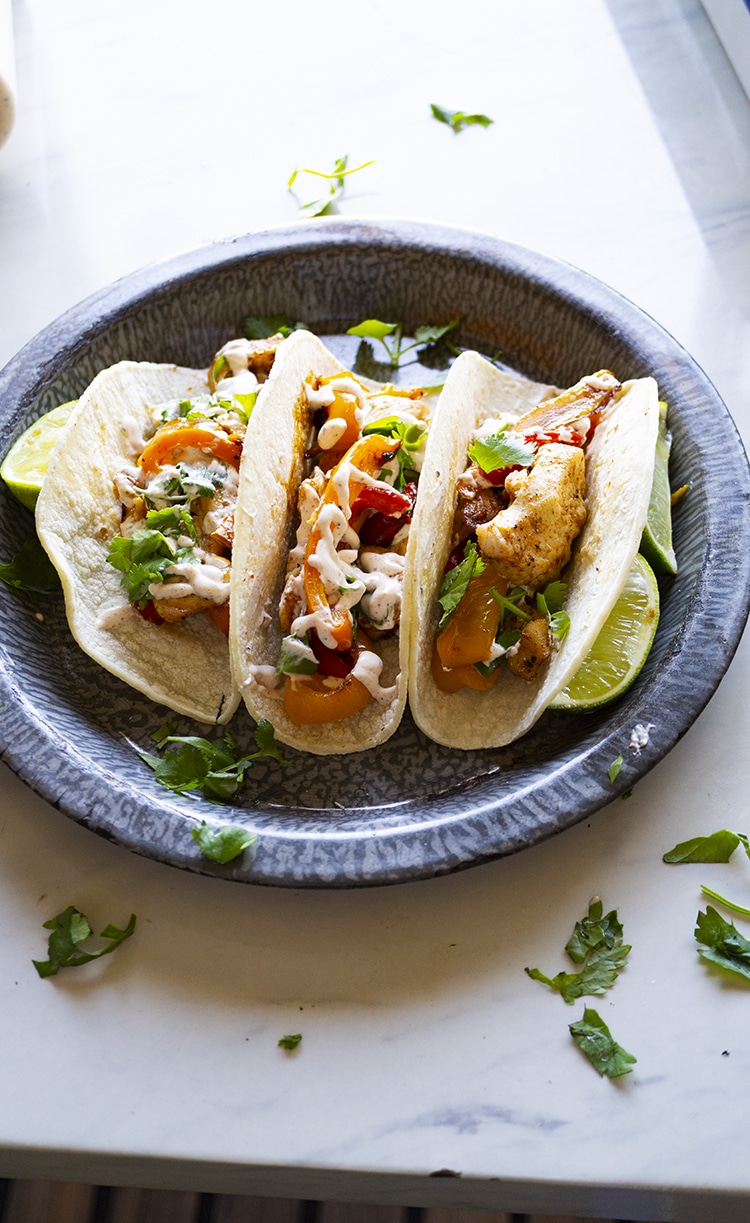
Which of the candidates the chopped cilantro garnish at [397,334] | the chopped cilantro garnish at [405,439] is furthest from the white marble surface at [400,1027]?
the chopped cilantro garnish at [405,439]

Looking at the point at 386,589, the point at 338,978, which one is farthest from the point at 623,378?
the point at 338,978

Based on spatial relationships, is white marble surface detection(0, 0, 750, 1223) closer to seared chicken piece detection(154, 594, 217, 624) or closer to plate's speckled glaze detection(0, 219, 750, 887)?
plate's speckled glaze detection(0, 219, 750, 887)

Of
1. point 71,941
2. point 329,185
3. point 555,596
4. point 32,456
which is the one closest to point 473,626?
point 555,596

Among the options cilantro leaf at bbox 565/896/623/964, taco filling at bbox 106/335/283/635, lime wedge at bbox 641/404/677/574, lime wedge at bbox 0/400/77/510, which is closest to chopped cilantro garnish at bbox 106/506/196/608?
taco filling at bbox 106/335/283/635

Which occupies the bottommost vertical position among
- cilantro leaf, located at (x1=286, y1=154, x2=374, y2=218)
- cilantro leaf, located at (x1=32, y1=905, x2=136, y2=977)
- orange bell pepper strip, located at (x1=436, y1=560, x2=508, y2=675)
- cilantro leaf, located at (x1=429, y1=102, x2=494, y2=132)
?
cilantro leaf, located at (x1=32, y1=905, x2=136, y2=977)

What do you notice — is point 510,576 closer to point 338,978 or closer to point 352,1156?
point 338,978

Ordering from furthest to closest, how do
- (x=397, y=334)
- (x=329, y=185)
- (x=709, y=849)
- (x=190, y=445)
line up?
1. (x=329, y=185)
2. (x=397, y=334)
3. (x=190, y=445)
4. (x=709, y=849)

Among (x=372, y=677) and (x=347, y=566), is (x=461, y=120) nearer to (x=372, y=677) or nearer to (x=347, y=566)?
(x=347, y=566)
